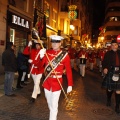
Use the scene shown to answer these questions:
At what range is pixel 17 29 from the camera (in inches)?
687

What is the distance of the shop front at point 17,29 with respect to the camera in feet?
53.1

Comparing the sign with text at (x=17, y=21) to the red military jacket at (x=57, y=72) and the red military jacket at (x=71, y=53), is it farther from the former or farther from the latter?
the red military jacket at (x=57, y=72)

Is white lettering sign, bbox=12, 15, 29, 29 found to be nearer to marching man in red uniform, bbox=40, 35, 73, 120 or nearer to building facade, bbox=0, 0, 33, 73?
building facade, bbox=0, 0, 33, 73

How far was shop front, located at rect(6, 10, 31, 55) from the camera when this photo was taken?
53.1ft

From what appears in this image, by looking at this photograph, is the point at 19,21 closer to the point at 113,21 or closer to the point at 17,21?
the point at 17,21

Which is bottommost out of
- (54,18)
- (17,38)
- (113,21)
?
(17,38)

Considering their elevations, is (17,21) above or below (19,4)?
below

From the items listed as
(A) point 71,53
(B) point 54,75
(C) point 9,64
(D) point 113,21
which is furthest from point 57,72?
(D) point 113,21

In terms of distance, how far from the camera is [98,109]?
7.99 metres

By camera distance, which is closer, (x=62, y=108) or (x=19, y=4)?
(x=62, y=108)

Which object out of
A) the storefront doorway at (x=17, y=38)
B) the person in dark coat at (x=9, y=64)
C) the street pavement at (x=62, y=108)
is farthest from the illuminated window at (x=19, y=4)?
the street pavement at (x=62, y=108)

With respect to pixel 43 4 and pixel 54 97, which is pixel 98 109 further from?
pixel 43 4

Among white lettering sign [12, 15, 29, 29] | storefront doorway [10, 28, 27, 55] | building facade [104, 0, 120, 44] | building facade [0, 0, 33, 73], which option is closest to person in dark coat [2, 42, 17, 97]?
building facade [0, 0, 33, 73]

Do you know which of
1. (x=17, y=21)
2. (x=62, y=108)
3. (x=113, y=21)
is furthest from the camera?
(x=113, y=21)
